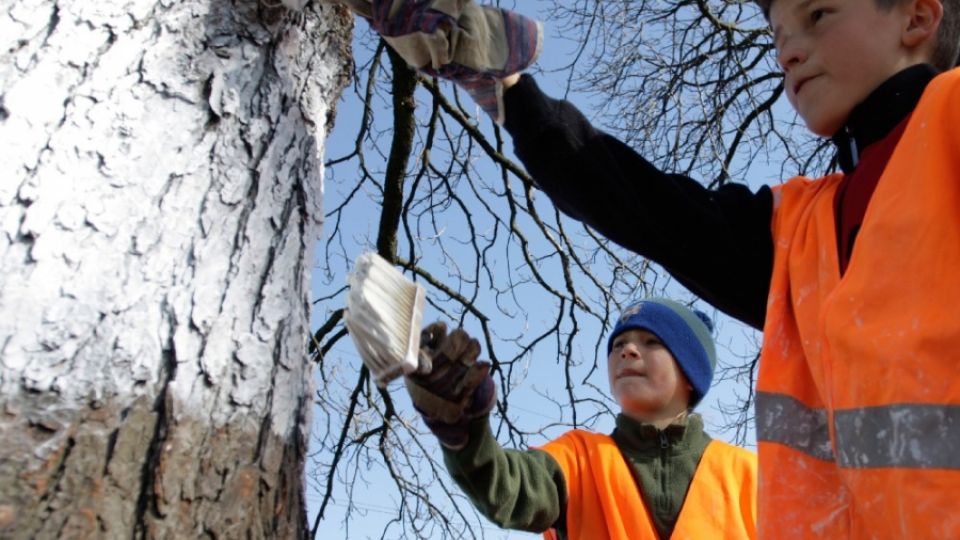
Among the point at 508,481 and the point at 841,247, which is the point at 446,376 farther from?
the point at 841,247

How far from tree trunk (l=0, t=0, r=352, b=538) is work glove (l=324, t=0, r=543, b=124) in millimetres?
210

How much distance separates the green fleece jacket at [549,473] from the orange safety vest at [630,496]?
3 centimetres

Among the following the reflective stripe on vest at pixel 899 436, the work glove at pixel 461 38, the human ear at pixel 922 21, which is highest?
the human ear at pixel 922 21

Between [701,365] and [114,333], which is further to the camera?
[701,365]

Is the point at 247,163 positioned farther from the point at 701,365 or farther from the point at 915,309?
the point at 701,365

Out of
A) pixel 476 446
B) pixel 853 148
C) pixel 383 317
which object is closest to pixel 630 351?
pixel 476 446

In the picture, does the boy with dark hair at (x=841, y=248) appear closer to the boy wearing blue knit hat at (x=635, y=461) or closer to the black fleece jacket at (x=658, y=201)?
the black fleece jacket at (x=658, y=201)

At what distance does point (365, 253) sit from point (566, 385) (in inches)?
125

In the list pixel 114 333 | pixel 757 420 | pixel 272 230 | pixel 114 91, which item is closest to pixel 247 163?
pixel 272 230

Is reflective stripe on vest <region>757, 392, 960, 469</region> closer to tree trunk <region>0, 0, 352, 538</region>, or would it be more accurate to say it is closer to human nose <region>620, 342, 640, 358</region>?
tree trunk <region>0, 0, 352, 538</region>

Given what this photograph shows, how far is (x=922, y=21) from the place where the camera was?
5.08 ft

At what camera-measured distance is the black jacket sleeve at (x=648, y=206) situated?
62.7 inches

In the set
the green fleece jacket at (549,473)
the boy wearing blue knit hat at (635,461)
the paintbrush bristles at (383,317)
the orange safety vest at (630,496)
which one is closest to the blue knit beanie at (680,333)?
the boy wearing blue knit hat at (635,461)

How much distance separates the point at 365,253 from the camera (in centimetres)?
138
